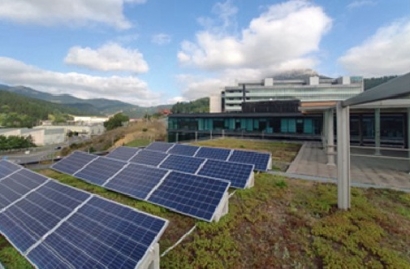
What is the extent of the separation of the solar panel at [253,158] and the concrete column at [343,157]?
478 cm

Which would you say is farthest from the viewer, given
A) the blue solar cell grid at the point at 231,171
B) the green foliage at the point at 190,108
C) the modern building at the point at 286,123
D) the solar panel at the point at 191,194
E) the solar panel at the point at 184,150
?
the green foliage at the point at 190,108

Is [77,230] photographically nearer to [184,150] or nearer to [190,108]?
[184,150]

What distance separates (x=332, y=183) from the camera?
1069 cm

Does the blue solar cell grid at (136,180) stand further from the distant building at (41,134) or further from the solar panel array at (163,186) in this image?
the distant building at (41,134)

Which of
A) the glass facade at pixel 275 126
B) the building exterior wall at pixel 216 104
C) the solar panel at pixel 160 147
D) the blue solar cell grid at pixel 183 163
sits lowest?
the blue solar cell grid at pixel 183 163

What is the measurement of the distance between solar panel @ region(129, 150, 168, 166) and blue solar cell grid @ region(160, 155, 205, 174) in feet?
1.56

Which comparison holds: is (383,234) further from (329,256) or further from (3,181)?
(3,181)

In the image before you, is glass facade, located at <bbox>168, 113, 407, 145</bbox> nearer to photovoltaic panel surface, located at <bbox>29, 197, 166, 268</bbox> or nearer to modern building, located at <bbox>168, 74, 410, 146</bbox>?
modern building, located at <bbox>168, 74, 410, 146</bbox>

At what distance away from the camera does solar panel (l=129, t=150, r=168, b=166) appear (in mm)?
12456

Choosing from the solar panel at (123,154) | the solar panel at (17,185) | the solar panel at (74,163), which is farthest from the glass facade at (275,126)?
the solar panel at (17,185)

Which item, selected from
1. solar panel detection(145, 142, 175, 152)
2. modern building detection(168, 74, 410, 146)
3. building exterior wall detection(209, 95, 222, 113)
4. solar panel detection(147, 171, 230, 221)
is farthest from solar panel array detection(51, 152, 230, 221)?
building exterior wall detection(209, 95, 222, 113)

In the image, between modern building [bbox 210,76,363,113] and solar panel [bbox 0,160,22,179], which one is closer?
solar panel [bbox 0,160,22,179]

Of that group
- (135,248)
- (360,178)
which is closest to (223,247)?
(135,248)

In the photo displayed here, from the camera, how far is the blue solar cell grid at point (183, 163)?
10.9 meters
